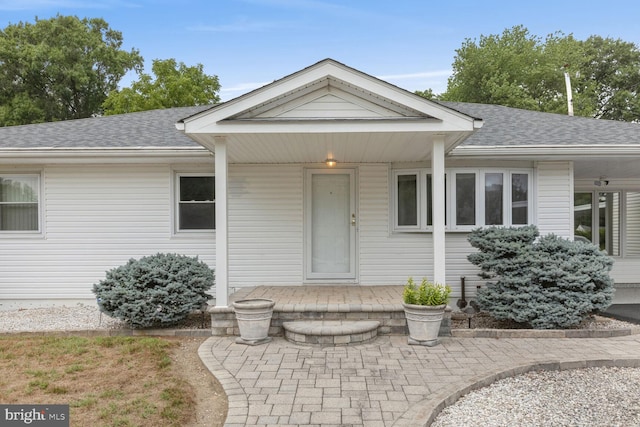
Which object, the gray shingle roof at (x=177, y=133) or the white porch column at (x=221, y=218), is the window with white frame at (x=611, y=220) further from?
the white porch column at (x=221, y=218)

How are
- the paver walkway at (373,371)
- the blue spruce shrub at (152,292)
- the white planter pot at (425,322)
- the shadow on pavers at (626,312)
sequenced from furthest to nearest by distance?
the shadow on pavers at (626,312) → the blue spruce shrub at (152,292) → the white planter pot at (425,322) → the paver walkway at (373,371)

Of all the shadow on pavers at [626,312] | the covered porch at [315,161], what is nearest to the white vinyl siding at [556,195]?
the shadow on pavers at [626,312]

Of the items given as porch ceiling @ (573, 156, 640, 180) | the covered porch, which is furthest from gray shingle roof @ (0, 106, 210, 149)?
porch ceiling @ (573, 156, 640, 180)

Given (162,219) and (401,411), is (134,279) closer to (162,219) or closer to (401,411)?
(162,219)

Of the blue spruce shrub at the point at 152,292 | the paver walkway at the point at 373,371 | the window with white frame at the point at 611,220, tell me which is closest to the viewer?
the paver walkway at the point at 373,371

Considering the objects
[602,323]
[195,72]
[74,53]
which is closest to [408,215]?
[602,323]

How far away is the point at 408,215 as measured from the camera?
752cm

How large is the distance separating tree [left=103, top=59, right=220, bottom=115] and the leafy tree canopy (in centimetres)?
1521

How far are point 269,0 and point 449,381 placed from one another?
40.9 feet

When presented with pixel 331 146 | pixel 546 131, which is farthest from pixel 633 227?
pixel 331 146

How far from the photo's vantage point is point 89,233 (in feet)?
24.6

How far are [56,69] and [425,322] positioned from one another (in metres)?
26.6

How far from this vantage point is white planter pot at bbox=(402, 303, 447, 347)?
4938 mm

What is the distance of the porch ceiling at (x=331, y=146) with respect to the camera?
5570 mm
